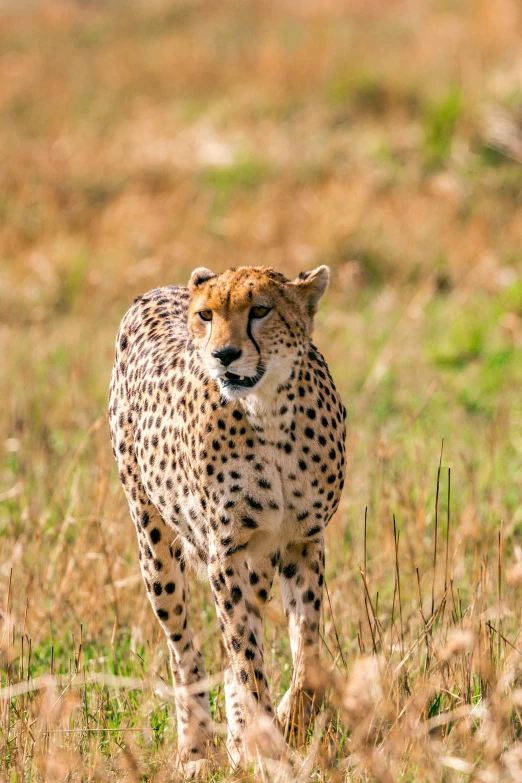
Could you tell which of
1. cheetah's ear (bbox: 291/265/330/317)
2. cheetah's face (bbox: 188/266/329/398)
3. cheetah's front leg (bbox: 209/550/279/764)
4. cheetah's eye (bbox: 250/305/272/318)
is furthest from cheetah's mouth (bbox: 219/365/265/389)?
cheetah's front leg (bbox: 209/550/279/764)

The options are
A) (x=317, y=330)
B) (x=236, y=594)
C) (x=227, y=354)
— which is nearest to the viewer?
(x=227, y=354)

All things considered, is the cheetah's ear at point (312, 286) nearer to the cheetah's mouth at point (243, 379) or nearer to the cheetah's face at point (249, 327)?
the cheetah's face at point (249, 327)

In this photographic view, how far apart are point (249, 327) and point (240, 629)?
0.72 m

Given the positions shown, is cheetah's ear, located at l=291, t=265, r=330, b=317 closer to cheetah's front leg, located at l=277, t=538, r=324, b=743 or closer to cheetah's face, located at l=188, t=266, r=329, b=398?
cheetah's face, located at l=188, t=266, r=329, b=398

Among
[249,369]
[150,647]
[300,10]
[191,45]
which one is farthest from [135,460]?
[300,10]

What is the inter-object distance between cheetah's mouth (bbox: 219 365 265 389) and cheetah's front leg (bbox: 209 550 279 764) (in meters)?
0.43

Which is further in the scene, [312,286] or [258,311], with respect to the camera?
[312,286]

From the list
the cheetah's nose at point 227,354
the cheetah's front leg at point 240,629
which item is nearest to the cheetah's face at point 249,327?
the cheetah's nose at point 227,354

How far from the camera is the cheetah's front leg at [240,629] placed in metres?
2.70

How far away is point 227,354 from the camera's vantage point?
8.05 ft

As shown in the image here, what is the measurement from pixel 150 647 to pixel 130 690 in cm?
18

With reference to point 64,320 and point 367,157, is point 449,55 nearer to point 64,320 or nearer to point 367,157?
point 367,157

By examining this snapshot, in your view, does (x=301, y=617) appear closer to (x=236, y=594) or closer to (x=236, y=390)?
A: (x=236, y=594)

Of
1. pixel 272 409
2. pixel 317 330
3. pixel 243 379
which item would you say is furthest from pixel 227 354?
pixel 317 330
